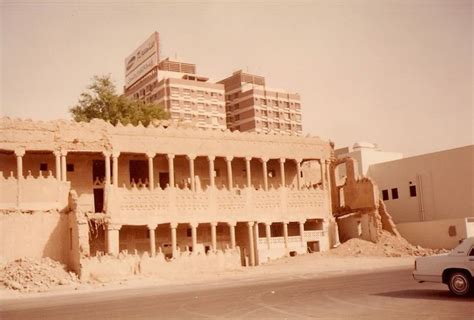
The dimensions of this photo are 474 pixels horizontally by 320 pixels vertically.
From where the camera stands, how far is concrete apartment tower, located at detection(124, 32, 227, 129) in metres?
77.8

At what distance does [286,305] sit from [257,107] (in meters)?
72.5

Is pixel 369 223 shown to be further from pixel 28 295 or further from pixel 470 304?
pixel 470 304

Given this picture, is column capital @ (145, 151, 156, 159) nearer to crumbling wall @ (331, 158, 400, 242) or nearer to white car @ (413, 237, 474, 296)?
crumbling wall @ (331, 158, 400, 242)

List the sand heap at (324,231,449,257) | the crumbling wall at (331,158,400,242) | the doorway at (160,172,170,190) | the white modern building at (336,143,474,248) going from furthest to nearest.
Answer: the doorway at (160,172,170,190) → the crumbling wall at (331,158,400,242) → the white modern building at (336,143,474,248) → the sand heap at (324,231,449,257)

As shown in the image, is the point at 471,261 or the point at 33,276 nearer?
the point at 471,261

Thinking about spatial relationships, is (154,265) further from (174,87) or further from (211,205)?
(174,87)

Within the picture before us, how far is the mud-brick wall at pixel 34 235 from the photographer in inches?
1225

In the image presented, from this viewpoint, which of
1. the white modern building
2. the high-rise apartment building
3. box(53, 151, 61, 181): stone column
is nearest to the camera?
box(53, 151, 61, 181): stone column

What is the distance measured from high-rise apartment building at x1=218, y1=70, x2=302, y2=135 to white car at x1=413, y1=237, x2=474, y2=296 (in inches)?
2763

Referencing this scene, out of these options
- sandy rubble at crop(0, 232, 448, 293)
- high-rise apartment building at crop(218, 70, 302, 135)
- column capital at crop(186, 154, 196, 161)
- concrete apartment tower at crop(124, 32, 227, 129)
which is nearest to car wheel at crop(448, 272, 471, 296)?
sandy rubble at crop(0, 232, 448, 293)

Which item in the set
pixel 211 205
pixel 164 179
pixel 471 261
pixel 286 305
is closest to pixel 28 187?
pixel 164 179

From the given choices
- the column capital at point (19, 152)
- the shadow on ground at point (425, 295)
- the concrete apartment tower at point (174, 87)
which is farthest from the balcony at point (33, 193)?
the concrete apartment tower at point (174, 87)

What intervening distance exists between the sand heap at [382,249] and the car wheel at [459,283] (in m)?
25.9

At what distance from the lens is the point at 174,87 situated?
7831 centimetres
